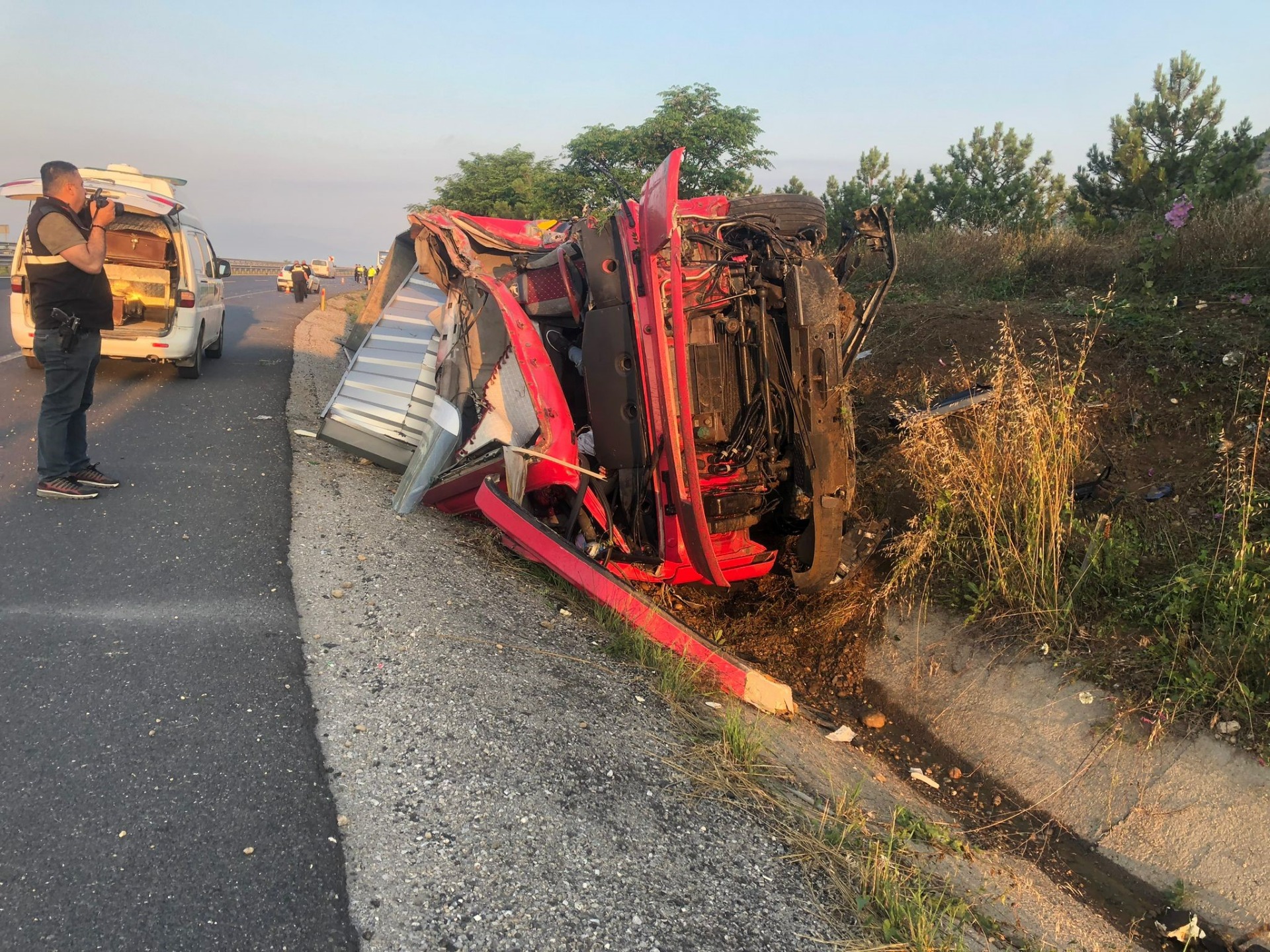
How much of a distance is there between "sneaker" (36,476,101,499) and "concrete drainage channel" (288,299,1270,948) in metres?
1.50

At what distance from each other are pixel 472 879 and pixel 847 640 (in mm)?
3235

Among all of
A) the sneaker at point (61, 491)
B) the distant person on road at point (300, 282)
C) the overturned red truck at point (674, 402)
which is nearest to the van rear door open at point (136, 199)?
the sneaker at point (61, 491)

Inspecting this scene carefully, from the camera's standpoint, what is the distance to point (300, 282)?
23.3 metres

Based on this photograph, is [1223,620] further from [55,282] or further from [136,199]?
[136,199]

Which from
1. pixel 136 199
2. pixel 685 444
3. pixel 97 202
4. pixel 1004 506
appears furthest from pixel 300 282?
pixel 1004 506

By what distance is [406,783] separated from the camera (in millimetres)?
2727

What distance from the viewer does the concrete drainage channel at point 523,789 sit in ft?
7.60

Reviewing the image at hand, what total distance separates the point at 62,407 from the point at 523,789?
420 cm

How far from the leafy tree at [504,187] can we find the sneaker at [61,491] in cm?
1747

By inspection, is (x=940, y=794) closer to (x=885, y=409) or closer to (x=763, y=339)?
(x=763, y=339)

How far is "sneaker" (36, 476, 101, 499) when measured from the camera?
16.7 feet

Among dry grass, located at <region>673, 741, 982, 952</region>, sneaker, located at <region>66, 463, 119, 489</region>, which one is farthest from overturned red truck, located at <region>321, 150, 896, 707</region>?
sneaker, located at <region>66, 463, 119, 489</region>

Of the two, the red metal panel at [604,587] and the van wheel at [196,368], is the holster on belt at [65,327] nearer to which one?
the red metal panel at [604,587]

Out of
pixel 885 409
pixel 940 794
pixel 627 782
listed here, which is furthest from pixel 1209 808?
pixel 885 409
